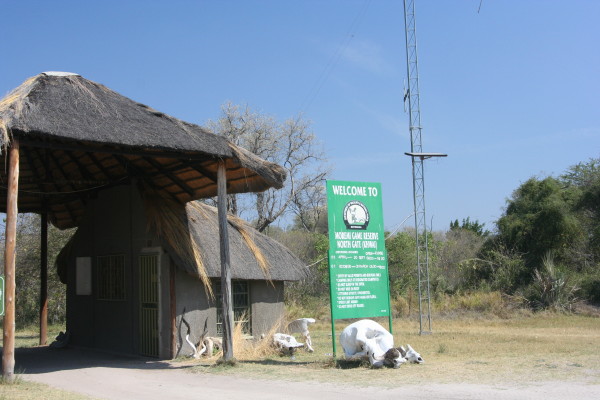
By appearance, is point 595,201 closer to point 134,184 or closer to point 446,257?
point 446,257

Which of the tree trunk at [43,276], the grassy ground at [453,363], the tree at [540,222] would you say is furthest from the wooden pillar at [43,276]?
the tree at [540,222]

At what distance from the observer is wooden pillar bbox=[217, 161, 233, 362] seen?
11.5 m

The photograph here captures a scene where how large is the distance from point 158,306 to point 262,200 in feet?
59.0

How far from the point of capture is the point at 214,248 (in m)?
14.1

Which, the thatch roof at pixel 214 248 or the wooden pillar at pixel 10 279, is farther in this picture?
→ the thatch roof at pixel 214 248

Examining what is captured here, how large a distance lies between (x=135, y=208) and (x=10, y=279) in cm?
492

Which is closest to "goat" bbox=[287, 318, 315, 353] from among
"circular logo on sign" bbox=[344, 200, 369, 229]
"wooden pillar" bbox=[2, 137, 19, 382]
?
"circular logo on sign" bbox=[344, 200, 369, 229]

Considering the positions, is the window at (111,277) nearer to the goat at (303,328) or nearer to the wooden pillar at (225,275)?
the wooden pillar at (225,275)

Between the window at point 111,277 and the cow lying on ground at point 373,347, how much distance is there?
19.6 ft

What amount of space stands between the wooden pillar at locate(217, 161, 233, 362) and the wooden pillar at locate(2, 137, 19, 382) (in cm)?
351

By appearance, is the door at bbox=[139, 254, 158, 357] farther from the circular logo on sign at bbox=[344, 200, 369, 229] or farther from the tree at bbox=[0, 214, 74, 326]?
the tree at bbox=[0, 214, 74, 326]

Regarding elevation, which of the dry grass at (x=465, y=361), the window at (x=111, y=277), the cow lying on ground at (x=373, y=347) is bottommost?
the dry grass at (x=465, y=361)

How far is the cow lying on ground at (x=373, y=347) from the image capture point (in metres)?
10.6

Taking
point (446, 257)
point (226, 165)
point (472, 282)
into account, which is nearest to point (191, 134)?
point (226, 165)
